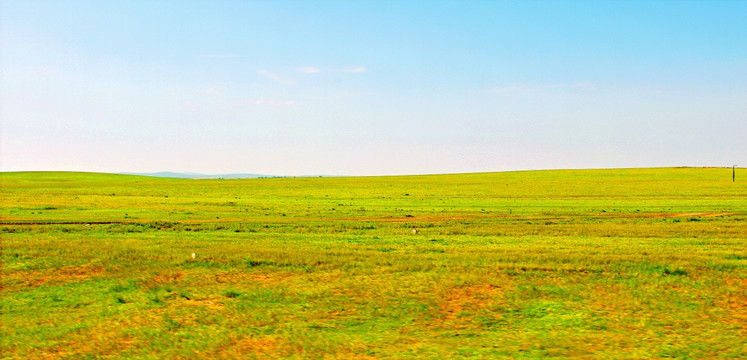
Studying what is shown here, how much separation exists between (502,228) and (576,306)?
14866 millimetres

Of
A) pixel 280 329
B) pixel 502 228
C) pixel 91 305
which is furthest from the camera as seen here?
pixel 502 228

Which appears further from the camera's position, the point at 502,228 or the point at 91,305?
the point at 502,228

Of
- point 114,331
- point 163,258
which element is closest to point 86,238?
point 163,258

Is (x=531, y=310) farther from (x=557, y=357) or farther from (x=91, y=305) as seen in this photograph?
(x=91, y=305)

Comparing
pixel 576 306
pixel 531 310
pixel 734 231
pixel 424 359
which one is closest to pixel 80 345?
pixel 424 359

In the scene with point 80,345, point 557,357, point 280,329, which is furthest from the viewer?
point 280,329

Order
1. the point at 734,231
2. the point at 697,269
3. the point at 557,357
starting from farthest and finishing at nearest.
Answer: the point at 734,231 → the point at 697,269 → the point at 557,357

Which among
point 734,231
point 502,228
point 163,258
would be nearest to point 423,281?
point 163,258

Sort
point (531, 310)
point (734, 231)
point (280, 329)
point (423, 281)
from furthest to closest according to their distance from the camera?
point (734, 231), point (423, 281), point (531, 310), point (280, 329)

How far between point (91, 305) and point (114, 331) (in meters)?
1.94

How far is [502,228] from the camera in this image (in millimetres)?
25531

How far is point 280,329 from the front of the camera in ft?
31.8

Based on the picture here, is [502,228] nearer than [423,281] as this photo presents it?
No

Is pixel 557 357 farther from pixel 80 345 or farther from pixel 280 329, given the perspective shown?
pixel 80 345
